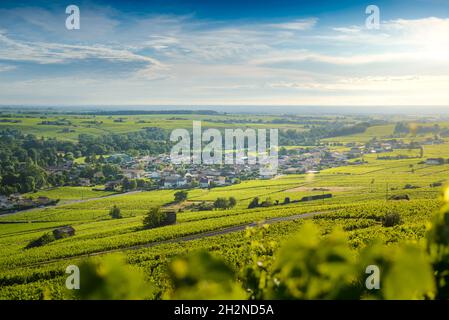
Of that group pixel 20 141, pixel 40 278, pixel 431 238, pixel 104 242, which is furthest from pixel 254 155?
pixel 431 238

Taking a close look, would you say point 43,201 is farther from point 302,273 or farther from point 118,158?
point 302,273

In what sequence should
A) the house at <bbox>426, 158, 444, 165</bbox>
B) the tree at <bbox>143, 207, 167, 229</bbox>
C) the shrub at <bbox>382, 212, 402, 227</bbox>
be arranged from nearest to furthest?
the shrub at <bbox>382, 212, 402, 227</bbox> < the tree at <bbox>143, 207, 167, 229</bbox> < the house at <bbox>426, 158, 444, 165</bbox>

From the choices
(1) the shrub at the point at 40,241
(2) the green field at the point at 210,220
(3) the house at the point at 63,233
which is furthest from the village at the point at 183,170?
(1) the shrub at the point at 40,241

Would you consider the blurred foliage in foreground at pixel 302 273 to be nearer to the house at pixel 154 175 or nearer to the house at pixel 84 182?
the house at pixel 84 182

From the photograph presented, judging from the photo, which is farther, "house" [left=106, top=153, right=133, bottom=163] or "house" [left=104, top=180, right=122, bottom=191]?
"house" [left=106, top=153, right=133, bottom=163]

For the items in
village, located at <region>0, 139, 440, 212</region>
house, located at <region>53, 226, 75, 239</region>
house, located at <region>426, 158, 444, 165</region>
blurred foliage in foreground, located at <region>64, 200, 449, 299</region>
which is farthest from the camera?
village, located at <region>0, 139, 440, 212</region>

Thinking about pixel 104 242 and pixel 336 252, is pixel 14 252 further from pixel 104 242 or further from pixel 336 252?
pixel 336 252

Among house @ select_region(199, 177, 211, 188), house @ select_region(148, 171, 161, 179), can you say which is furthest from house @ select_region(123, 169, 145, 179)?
house @ select_region(199, 177, 211, 188)

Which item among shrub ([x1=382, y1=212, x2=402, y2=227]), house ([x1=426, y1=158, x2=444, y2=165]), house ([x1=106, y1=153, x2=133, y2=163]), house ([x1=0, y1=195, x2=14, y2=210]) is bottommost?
house ([x1=0, y1=195, x2=14, y2=210])

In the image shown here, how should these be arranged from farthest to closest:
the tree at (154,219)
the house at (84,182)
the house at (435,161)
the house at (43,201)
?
the house at (84,182)
the house at (435,161)
the house at (43,201)
the tree at (154,219)

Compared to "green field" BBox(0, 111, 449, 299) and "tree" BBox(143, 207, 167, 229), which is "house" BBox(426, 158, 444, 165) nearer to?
"green field" BBox(0, 111, 449, 299)

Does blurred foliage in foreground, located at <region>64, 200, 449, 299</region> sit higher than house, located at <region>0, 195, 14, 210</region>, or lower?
higher
